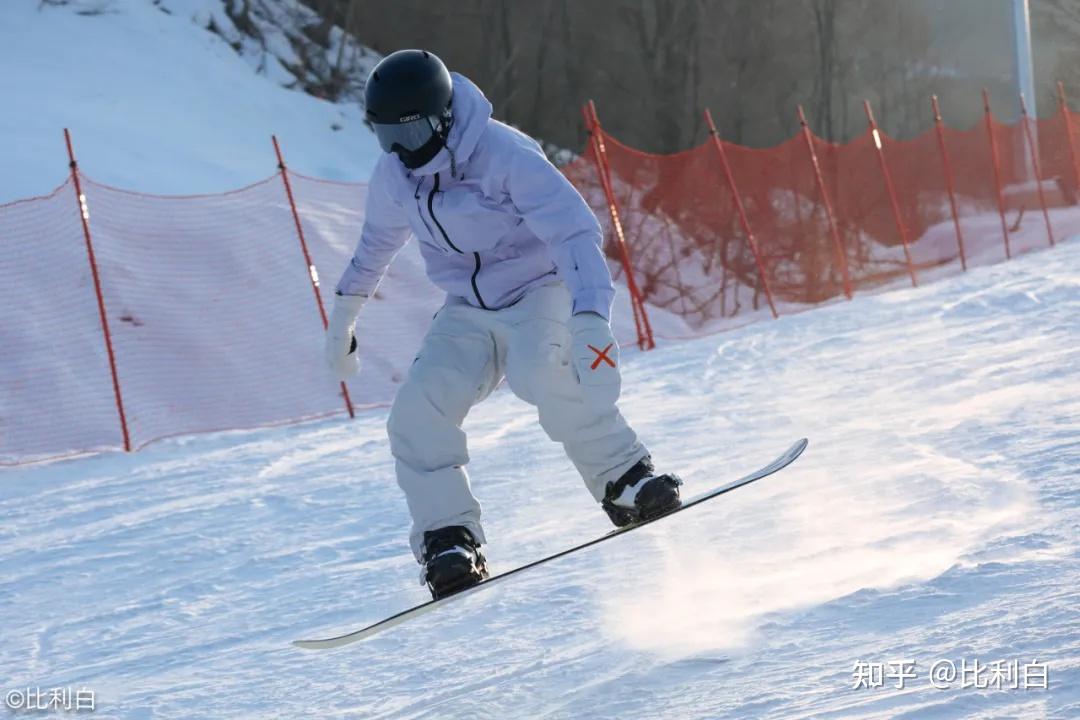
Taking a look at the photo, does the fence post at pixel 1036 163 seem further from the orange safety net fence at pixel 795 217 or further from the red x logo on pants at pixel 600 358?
the red x logo on pants at pixel 600 358

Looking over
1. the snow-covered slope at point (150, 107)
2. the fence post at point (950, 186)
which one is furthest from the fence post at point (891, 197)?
the snow-covered slope at point (150, 107)

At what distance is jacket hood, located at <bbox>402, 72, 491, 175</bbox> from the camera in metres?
3.93

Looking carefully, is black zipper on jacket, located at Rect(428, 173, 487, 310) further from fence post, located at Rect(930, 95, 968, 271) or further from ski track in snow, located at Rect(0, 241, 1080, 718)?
fence post, located at Rect(930, 95, 968, 271)

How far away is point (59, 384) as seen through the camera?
9.55 m

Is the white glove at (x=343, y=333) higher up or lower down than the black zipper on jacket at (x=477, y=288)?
lower down

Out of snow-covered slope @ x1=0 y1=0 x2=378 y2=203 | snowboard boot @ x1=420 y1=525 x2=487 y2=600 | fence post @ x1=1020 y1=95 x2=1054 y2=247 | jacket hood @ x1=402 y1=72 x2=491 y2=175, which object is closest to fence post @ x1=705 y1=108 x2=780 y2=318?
snow-covered slope @ x1=0 y1=0 x2=378 y2=203

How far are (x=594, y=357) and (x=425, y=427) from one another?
1.92 ft

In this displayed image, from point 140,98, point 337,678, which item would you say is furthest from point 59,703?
point 140,98

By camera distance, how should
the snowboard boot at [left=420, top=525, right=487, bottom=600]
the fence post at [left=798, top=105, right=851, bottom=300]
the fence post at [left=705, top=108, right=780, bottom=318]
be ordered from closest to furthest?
the snowboard boot at [left=420, top=525, right=487, bottom=600]
the fence post at [left=705, top=108, right=780, bottom=318]
the fence post at [left=798, top=105, right=851, bottom=300]

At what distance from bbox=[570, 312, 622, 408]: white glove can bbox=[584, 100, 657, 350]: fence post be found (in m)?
8.08

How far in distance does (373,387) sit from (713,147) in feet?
15.7

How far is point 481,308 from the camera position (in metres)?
4.21

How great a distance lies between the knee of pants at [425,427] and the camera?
161 inches

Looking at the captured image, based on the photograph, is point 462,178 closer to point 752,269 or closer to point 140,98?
point 752,269
